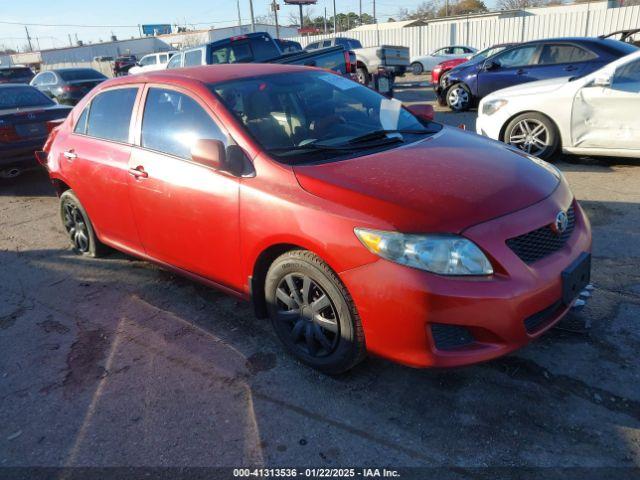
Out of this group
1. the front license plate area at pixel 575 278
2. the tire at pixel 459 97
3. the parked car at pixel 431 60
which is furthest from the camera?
the parked car at pixel 431 60

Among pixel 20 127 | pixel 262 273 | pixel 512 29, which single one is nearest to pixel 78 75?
pixel 20 127

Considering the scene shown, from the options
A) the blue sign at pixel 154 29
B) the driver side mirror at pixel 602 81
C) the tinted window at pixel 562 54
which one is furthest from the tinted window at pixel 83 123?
the blue sign at pixel 154 29

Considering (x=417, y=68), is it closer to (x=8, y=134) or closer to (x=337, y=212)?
(x=8, y=134)

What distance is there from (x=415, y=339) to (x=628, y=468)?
1017mm

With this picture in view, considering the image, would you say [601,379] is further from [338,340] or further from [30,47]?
[30,47]

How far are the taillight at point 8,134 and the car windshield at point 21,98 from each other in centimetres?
82

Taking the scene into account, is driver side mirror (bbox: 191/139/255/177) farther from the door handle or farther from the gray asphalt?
the gray asphalt

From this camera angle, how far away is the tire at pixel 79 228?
4648 millimetres

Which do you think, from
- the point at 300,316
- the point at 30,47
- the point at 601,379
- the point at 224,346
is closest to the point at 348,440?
the point at 300,316

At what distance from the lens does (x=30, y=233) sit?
5.91 meters

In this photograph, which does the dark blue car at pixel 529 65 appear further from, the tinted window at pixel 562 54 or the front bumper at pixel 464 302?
the front bumper at pixel 464 302

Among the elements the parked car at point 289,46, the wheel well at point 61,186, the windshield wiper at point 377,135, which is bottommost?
the wheel well at point 61,186

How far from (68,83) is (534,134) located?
14.5 meters

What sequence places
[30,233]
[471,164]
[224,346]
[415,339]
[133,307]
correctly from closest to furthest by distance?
[415,339] < [471,164] < [224,346] < [133,307] < [30,233]
